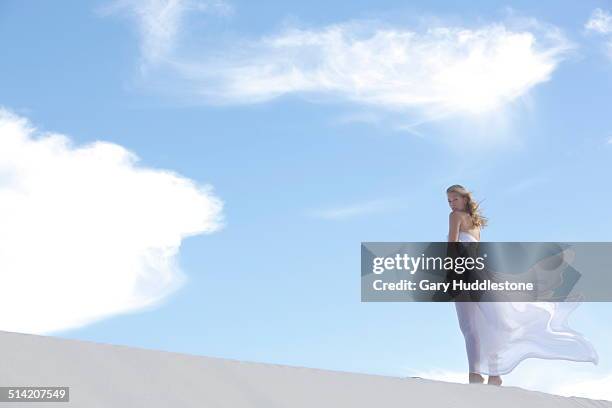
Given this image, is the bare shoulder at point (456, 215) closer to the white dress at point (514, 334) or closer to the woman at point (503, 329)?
the woman at point (503, 329)

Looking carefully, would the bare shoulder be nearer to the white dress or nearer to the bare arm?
the bare arm

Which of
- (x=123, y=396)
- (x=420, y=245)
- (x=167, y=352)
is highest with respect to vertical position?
(x=420, y=245)

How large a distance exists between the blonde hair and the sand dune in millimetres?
2681

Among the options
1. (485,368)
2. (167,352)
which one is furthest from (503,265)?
(167,352)

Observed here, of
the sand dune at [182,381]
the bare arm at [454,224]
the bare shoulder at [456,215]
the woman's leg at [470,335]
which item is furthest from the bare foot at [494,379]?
the sand dune at [182,381]

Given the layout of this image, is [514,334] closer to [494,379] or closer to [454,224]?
[494,379]

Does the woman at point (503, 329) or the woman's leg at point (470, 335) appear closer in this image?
the woman's leg at point (470, 335)

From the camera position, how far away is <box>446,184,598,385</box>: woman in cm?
793

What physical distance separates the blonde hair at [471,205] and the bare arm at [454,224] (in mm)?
146

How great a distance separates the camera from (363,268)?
9.62 metres

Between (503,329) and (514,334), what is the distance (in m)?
0.18

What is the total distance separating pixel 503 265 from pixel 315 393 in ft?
13.7

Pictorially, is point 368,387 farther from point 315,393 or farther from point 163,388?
point 163,388

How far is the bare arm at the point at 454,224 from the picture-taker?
8203 mm
